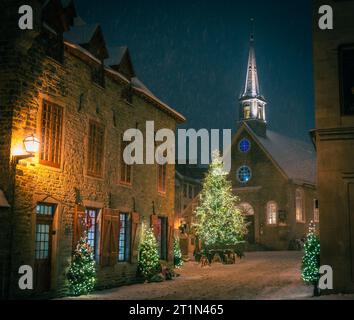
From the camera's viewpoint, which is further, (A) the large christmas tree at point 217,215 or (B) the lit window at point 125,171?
(A) the large christmas tree at point 217,215

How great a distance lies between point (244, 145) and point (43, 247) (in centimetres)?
3578

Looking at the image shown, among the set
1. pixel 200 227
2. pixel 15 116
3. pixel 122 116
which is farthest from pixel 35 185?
pixel 200 227

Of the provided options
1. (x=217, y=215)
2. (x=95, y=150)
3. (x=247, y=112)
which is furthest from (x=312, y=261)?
(x=247, y=112)

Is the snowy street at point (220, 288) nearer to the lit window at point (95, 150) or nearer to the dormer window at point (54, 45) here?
the lit window at point (95, 150)

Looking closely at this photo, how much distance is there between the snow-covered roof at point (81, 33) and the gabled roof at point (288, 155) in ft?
101

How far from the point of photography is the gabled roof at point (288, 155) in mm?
46750

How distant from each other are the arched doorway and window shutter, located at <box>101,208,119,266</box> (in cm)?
2832

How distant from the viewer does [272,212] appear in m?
45.6

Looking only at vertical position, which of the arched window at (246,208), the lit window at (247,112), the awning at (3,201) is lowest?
the awning at (3,201)

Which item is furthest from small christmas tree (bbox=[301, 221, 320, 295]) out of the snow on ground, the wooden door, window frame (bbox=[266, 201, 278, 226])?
window frame (bbox=[266, 201, 278, 226])

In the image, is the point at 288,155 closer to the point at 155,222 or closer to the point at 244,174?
the point at 244,174

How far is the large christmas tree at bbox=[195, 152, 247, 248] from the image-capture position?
3394 centimetres

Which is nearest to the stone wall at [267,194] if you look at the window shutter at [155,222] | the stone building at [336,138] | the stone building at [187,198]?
the stone building at [187,198]

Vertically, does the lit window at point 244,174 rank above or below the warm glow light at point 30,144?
above
